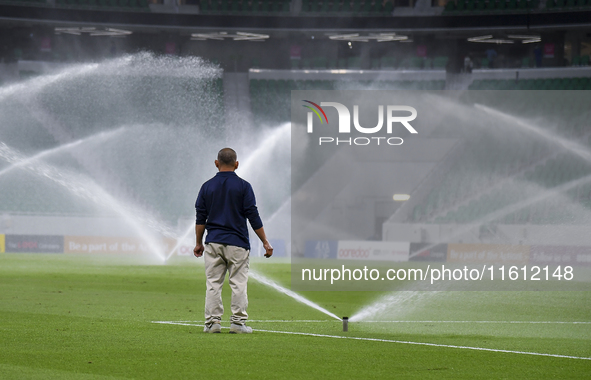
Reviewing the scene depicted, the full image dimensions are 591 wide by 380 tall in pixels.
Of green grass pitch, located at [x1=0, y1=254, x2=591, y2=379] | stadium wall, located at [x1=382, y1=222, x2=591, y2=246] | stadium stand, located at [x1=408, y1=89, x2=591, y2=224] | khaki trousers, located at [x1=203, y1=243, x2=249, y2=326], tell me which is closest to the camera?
green grass pitch, located at [x1=0, y1=254, x2=591, y2=379]

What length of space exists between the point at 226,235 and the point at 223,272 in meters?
0.39

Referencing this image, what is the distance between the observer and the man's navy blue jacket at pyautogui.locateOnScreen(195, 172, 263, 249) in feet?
25.1

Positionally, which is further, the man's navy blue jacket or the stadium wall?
the stadium wall

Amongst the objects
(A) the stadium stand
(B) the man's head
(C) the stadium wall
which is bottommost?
(B) the man's head

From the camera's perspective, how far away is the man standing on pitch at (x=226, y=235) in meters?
7.62

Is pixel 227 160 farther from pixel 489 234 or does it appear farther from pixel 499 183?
pixel 499 183

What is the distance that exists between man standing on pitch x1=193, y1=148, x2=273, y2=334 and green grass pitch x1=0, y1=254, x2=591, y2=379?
37 centimetres

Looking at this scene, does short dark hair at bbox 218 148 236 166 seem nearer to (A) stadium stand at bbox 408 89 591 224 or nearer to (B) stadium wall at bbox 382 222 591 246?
(B) stadium wall at bbox 382 222 591 246

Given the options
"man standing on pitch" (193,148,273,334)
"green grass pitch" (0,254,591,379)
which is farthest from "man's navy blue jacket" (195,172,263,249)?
"green grass pitch" (0,254,591,379)

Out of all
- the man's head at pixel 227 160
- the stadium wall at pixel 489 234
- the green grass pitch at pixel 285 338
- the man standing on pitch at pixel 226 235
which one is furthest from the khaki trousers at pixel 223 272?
the stadium wall at pixel 489 234

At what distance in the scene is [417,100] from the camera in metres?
29.4

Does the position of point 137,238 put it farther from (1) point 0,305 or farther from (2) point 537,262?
(1) point 0,305

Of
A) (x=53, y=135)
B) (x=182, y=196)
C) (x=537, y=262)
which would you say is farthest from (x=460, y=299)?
(x=53, y=135)

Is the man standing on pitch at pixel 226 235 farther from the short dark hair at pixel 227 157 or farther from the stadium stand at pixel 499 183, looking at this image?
the stadium stand at pixel 499 183
